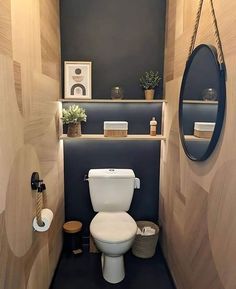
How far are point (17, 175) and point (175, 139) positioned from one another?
124 cm

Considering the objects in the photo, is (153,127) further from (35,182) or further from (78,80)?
(35,182)

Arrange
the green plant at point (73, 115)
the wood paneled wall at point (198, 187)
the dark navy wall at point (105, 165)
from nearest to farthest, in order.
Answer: the wood paneled wall at point (198, 187), the green plant at point (73, 115), the dark navy wall at point (105, 165)

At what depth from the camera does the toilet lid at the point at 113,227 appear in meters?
1.89

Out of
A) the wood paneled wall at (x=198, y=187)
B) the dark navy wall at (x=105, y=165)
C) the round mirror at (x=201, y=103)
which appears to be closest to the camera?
the wood paneled wall at (x=198, y=187)

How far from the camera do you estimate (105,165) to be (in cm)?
258

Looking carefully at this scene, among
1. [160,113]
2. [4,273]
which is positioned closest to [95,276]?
[4,273]

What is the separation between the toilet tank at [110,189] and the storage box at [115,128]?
0.35 meters

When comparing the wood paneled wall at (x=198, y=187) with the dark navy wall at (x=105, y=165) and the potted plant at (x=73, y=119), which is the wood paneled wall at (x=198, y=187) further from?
the potted plant at (x=73, y=119)

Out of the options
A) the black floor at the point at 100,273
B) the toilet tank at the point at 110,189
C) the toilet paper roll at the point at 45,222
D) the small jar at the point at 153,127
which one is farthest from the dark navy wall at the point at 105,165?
the toilet paper roll at the point at 45,222

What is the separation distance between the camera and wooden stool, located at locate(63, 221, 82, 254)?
93.6 inches

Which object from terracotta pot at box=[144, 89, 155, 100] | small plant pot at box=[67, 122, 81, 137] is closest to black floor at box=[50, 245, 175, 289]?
small plant pot at box=[67, 122, 81, 137]

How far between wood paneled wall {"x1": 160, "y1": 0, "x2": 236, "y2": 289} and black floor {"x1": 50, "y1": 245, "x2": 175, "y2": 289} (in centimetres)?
14

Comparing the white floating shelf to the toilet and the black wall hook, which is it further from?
the black wall hook

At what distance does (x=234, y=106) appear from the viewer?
3.68ft
